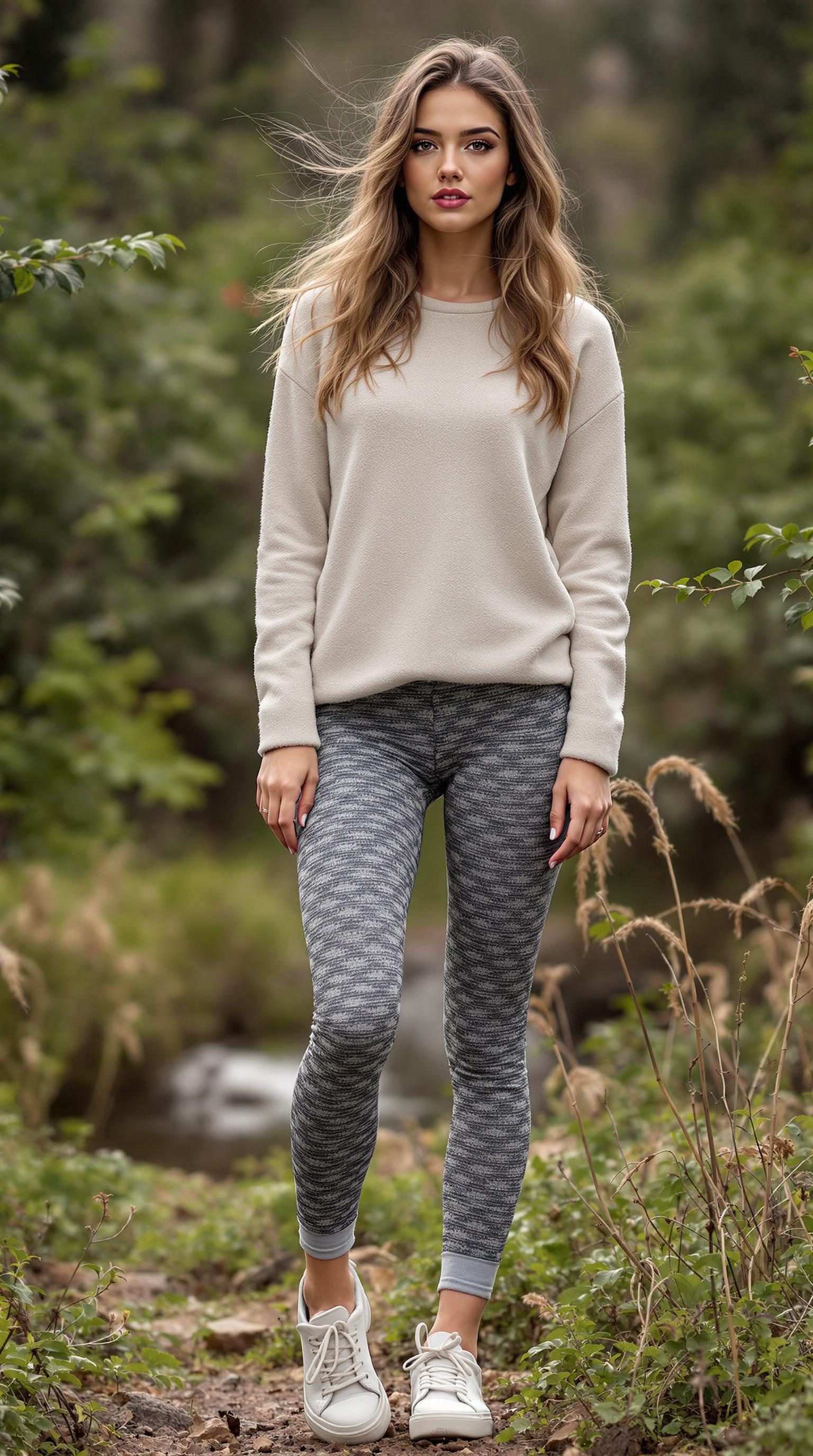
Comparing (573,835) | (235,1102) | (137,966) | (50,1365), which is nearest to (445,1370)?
(50,1365)

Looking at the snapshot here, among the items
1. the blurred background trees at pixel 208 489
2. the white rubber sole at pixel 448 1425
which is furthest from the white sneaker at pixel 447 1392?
the blurred background trees at pixel 208 489

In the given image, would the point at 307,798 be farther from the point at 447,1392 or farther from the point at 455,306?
the point at 447,1392

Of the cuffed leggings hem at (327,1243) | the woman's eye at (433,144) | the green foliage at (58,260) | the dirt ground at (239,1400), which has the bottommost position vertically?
the dirt ground at (239,1400)

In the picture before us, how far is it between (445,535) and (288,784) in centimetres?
43

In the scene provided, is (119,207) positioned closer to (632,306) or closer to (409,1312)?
(632,306)

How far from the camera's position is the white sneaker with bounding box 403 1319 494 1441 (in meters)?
2.04

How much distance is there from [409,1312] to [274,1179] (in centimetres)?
191

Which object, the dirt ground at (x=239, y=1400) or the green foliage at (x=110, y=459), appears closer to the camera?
the dirt ground at (x=239, y=1400)

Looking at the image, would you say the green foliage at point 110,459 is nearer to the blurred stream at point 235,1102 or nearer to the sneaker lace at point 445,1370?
the blurred stream at point 235,1102

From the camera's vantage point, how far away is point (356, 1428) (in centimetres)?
208

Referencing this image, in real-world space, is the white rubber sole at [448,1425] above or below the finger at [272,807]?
below

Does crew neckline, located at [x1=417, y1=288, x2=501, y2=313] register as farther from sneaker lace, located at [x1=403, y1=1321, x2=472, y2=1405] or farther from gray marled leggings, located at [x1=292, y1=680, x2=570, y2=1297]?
sneaker lace, located at [x1=403, y1=1321, x2=472, y2=1405]

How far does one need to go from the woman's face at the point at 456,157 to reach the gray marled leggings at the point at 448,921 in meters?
0.71

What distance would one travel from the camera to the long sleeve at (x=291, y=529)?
214cm
